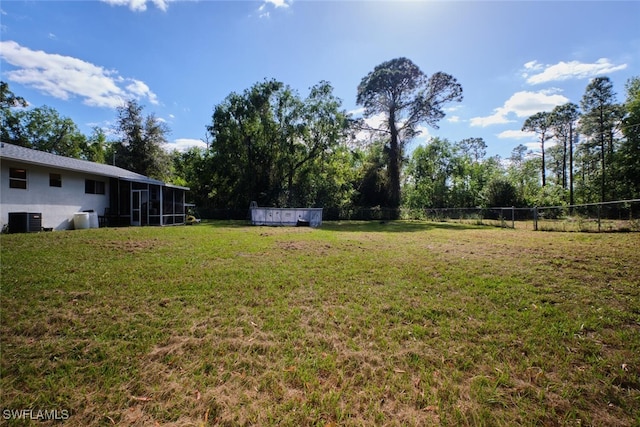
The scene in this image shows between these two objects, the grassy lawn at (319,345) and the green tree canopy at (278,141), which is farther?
the green tree canopy at (278,141)

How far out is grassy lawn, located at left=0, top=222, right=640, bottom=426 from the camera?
1961 millimetres

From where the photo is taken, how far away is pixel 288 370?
2.37 metres

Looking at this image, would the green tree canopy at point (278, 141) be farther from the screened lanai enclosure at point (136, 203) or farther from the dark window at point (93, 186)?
the dark window at point (93, 186)

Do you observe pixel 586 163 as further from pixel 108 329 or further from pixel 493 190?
pixel 108 329

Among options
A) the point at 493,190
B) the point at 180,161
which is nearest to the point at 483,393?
the point at 493,190

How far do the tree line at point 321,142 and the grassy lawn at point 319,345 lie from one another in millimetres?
Result: 20595

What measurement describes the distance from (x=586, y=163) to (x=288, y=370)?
4579cm

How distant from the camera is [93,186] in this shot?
1378 cm

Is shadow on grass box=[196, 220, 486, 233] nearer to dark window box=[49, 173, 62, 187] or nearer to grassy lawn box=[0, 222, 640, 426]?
dark window box=[49, 173, 62, 187]

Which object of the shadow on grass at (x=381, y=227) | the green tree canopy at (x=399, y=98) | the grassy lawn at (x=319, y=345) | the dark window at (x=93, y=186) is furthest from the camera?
the green tree canopy at (x=399, y=98)

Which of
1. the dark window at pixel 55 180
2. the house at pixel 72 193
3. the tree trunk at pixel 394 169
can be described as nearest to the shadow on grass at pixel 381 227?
the house at pixel 72 193

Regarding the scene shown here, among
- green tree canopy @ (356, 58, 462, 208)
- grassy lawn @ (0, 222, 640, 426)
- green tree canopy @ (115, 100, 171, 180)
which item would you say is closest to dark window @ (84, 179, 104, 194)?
grassy lawn @ (0, 222, 640, 426)

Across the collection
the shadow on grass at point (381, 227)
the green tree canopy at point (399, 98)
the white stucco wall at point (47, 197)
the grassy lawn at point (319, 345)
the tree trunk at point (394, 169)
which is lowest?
the grassy lawn at point (319, 345)

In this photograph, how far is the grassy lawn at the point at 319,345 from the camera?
6.43ft
